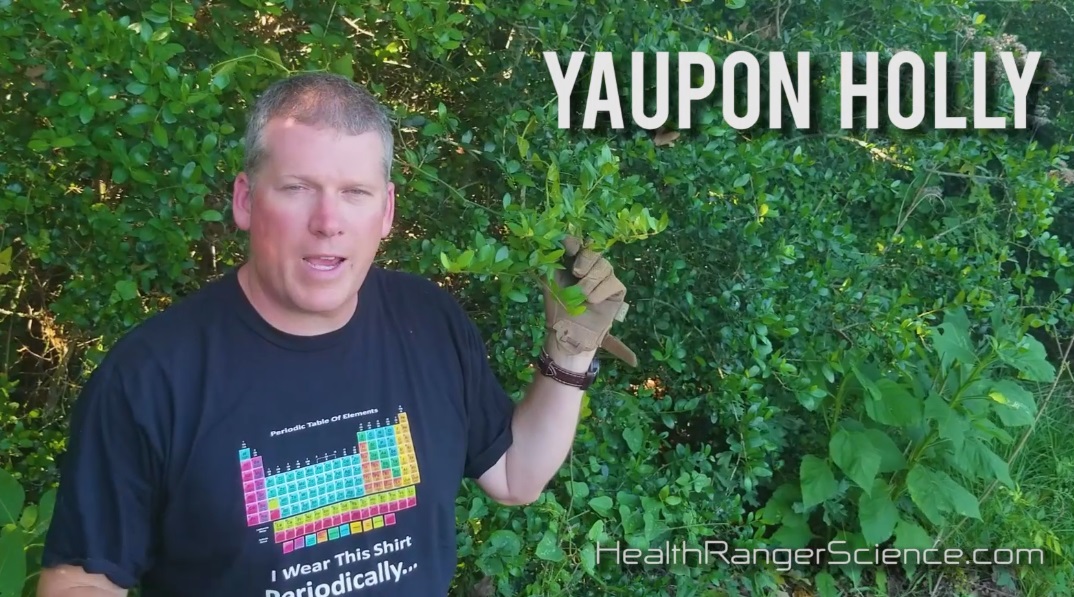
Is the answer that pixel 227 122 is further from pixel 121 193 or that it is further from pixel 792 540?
pixel 792 540

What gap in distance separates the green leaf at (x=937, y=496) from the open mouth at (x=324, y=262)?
8.33 ft

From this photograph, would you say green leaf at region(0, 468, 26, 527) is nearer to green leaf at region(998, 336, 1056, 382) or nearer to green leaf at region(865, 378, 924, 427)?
green leaf at region(865, 378, 924, 427)

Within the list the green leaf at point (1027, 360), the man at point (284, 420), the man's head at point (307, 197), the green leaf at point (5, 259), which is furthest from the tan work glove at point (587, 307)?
the green leaf at point (1027, 360)

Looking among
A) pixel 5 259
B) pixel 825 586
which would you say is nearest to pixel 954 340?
pixel 825 586

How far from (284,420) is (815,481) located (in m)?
2.30

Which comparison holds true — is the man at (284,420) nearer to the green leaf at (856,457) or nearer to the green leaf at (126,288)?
the green leaf at (126,288)

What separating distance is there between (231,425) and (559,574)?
1.39 metres

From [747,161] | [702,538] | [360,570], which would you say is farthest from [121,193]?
[702,538]

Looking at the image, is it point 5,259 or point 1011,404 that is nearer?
point 5,259

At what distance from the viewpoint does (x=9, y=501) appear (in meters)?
1.76

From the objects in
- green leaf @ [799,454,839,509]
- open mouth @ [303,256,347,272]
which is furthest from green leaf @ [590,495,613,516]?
open mouth @ [303,256,347,272]

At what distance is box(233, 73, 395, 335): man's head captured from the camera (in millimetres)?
1452

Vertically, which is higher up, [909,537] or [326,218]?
[326,218]

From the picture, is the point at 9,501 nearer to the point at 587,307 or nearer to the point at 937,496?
the point at 587,307
